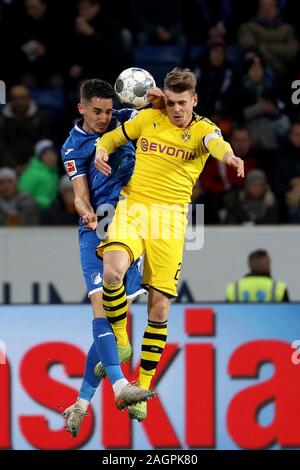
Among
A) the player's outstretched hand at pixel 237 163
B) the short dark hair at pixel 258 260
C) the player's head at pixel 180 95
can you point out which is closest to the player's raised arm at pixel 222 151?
the player's outstretched hand at pixel 237 163

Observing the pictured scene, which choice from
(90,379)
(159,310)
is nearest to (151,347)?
(159,310)

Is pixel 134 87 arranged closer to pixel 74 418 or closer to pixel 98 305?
pixel 98 305

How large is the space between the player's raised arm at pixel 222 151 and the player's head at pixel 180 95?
23cm

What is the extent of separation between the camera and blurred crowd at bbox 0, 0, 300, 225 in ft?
46.3

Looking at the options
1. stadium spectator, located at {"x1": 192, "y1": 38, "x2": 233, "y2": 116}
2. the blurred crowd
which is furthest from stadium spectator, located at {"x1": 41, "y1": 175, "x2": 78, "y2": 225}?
stadium spectator, located at {"x1": 192, "y1": 38, "x2": 233, "y2": 116}

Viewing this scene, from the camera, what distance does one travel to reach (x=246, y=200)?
14062 millimetres

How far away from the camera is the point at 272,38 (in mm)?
16328

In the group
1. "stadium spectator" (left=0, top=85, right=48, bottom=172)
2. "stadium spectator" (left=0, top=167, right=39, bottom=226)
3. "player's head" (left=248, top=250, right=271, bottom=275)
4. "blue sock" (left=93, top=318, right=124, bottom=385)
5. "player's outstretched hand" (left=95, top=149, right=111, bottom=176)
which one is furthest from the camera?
"stadium spectator" (left=0, top=85, right=48, bottom=172)

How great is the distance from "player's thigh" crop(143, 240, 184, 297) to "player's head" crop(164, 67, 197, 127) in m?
0.81

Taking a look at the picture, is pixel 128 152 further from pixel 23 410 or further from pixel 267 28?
pixel 267 28

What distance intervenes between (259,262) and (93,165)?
10.9ft

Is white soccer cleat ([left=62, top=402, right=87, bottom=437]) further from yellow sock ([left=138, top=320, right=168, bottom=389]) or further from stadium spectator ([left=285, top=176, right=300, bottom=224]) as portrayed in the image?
stadium spectator ([left=285, top=176, right=300, bottom=224])

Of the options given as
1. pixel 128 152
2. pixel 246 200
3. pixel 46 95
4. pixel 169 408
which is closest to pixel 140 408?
pixel 128 152
